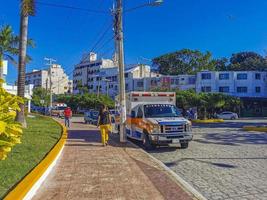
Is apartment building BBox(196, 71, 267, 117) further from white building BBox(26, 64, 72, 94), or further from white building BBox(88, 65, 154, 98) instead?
white building BBox(26, 64, 72, 94)

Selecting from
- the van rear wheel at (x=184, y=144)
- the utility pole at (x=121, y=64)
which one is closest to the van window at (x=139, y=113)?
the utility pole at (x=121, y=64)

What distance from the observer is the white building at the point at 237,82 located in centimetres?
8462

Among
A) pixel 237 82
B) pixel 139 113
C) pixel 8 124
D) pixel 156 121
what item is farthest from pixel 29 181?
pixel 237 82

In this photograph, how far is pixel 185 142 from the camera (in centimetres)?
1769

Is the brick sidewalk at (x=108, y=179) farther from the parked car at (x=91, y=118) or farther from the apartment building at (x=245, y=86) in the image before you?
the apartment building at (x=245, y=86)

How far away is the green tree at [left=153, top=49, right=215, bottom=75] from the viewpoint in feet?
358

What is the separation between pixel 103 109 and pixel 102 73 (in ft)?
345

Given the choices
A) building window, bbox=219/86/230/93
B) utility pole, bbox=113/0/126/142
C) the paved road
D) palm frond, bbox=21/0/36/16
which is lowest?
the paved road

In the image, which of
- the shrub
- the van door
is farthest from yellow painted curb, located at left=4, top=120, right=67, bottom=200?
the van door

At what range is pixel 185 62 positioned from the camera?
112812 mm

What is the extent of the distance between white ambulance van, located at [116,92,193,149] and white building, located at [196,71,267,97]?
6669 centimetres

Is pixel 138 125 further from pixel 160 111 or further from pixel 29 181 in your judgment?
pixel 29 181

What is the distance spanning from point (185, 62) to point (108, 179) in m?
105

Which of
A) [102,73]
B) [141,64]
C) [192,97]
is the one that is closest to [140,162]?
[192,97]
